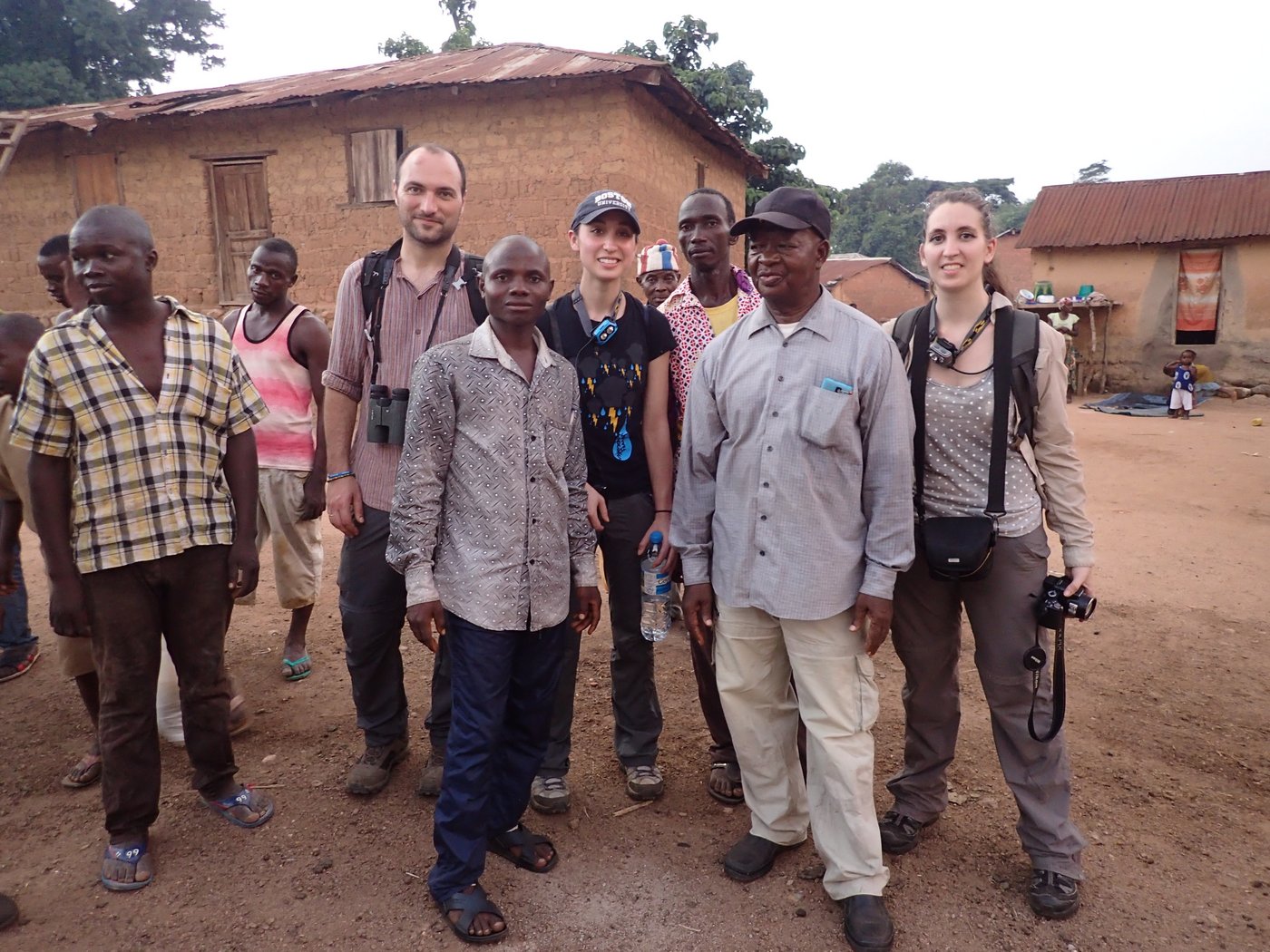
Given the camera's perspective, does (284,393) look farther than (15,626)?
No

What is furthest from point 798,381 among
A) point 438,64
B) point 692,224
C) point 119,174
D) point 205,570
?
point 119,174

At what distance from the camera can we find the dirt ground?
90.3 inches

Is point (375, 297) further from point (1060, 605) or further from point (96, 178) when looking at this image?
point (96, 178)

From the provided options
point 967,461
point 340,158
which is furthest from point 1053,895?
point 340,158

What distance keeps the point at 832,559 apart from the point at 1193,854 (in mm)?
1518

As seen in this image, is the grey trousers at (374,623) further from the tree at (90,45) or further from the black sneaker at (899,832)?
the tree at (90,45)

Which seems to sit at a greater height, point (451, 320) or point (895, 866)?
point (451, 320)

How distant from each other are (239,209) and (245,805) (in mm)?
9210

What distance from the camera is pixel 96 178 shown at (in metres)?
10.5

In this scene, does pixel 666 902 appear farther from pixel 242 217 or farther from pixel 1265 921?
pixel 242 217

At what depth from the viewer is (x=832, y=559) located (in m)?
2.23

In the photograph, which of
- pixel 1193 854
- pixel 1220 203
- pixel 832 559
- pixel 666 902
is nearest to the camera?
pixel 832 559

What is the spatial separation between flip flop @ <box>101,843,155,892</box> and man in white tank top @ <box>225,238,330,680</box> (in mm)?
1406

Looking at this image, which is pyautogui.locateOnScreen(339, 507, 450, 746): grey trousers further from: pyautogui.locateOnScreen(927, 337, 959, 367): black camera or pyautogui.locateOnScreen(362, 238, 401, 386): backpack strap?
pyautogui.locateOnScreen(927, 337, 959, 367): black camera
